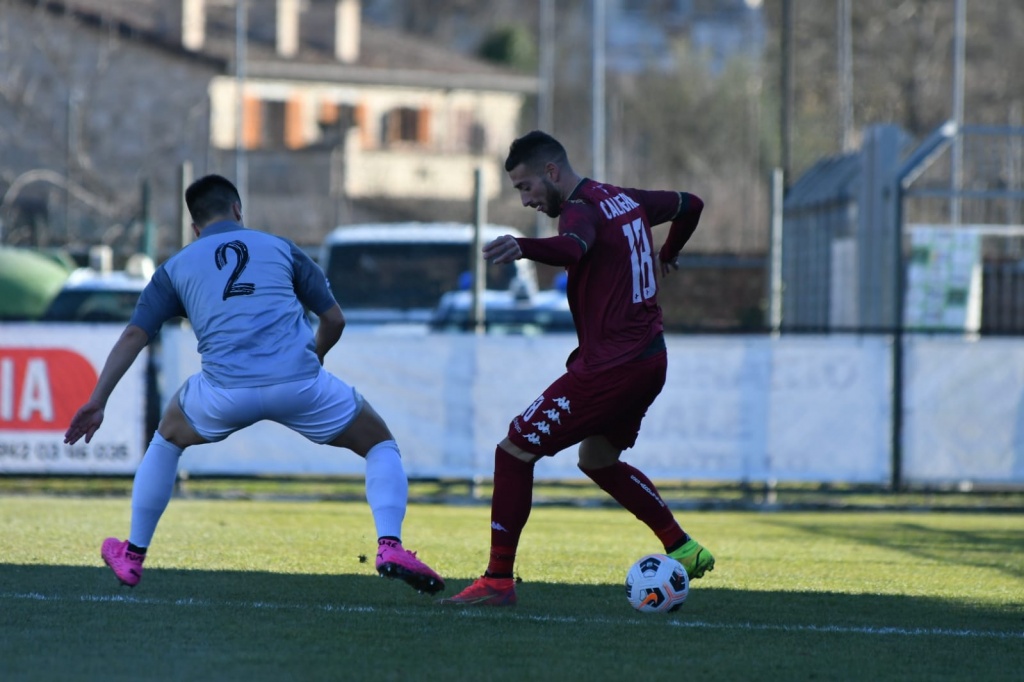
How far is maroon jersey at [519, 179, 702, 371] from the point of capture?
7602 millimetres

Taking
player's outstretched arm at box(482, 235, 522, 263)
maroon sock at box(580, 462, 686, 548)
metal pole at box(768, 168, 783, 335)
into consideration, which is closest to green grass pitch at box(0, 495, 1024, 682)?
maroon sock at box(580, 462, 686, 548)

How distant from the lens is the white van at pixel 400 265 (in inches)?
718

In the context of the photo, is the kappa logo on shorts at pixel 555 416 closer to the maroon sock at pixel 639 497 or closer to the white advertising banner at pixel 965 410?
the maroon sock at pixel 639 497

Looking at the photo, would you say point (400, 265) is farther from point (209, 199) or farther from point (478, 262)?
point (209, 199)

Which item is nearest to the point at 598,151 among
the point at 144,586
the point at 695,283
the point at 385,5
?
the point at 695,283

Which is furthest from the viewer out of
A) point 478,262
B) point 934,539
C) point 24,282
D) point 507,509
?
point 24,282

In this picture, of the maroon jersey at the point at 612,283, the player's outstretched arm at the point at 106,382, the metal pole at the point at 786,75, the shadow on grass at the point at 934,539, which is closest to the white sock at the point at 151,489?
the player's outstretched arm at the point at 106,382

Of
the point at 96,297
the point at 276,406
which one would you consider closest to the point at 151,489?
the point at 276,406

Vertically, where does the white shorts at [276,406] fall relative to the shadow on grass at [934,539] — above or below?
above

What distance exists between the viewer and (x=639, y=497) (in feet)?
26.5

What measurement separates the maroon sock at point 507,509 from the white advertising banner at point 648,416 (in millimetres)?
5945

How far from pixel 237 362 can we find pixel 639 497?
1.95 metres

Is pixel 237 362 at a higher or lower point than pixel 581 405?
higher

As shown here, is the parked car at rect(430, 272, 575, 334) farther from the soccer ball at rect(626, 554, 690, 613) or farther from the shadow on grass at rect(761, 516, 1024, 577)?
the soccer ball at rect(626, 554, 690, 613)
